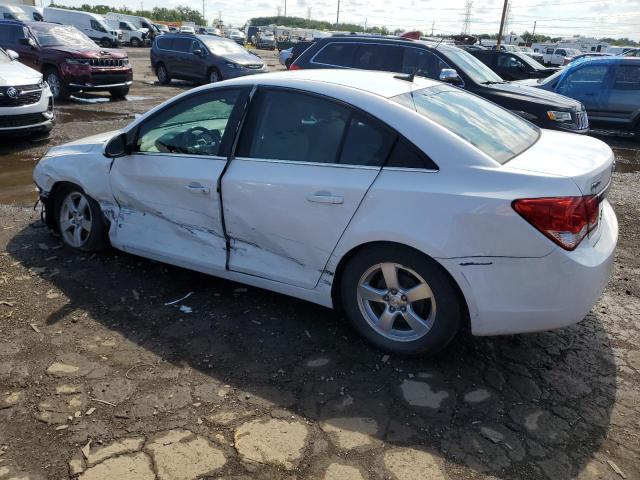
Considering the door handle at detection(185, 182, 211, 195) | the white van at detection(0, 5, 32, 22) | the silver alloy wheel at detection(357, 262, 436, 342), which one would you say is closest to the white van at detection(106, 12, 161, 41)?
the white van at detection(0, 5, 32, 22)

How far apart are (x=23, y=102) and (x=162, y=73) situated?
11.3 m

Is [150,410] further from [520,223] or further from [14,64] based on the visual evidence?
[14,64]

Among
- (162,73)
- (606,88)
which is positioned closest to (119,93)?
(162,73)

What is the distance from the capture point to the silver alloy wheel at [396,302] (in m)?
3.10

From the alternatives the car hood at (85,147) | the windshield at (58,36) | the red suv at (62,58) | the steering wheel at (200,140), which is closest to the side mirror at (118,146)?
the car hood at (85,147)

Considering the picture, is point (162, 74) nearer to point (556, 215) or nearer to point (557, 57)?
point (556, 215)

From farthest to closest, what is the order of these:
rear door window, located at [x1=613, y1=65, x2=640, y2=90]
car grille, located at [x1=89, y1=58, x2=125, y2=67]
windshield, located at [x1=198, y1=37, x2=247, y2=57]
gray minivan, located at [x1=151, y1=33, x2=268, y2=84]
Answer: windshield, located at [x1=198, y1=37, x2=247, y2=57] < gray minivan, located at [x1=151, y1=33, x2=268, y2=84] < car grille, located at [x1=89, y1=58, x2=125, y2=67] < rear door window, located at [x1=613, y1=65, x2=640, y2=90]

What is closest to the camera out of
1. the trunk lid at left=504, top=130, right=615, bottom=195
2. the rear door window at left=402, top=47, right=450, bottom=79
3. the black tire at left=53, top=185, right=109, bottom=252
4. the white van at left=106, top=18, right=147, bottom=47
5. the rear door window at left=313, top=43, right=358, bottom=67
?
the trunk lid at left=504, top=130, right=615, bottom=195

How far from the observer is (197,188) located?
3.71 meters

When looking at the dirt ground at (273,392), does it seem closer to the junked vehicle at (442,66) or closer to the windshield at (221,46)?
the junked vehicle at (442,66)

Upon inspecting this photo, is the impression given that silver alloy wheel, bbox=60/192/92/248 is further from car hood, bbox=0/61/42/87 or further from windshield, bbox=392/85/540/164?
car hood, bbox=0/61/42/87

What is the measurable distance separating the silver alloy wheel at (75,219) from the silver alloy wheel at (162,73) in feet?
50.1

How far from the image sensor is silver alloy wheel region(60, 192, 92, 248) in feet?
15.0

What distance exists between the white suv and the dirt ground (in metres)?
4.68
